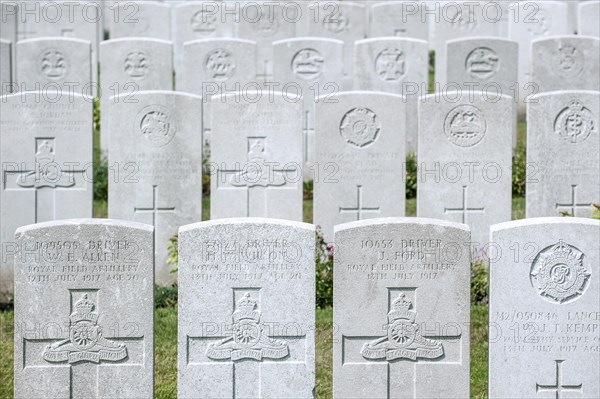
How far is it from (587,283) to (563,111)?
304 cm

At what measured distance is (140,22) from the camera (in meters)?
15.9

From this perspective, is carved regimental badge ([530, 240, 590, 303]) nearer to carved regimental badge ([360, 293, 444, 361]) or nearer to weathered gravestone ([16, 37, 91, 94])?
carved regimental badge ([360, 293, 444, 361])

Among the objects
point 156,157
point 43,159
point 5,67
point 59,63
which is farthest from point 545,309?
point 59,63

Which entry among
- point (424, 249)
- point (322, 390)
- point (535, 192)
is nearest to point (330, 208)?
point (535, 192)

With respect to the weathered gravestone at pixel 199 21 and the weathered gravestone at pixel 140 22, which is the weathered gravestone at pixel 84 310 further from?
the weathered gravestone at pixel 199 21

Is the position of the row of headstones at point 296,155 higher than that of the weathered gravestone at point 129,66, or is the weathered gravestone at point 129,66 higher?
the weathered gravestone at point 129,66

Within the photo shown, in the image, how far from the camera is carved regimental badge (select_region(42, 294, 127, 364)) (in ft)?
22.5

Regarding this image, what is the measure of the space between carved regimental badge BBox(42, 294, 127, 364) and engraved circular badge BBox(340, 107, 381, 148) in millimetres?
3421

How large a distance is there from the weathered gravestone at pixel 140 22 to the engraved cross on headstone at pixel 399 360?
31.2 feet

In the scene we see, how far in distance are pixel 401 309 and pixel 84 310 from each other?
68.8 inches

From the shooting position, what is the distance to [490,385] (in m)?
7.02

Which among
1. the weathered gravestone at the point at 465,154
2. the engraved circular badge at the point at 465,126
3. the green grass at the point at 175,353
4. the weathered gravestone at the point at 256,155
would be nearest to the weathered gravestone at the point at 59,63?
the weathered gravestone at the point at 256,155

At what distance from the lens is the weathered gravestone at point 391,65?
12547 mm

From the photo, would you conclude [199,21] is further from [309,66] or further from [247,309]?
[247,309]
